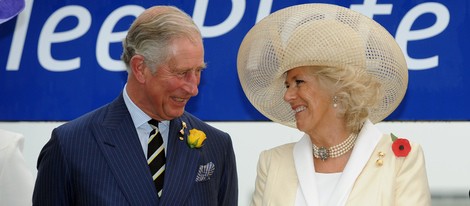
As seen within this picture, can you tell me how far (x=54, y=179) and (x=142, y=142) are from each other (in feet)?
1.12

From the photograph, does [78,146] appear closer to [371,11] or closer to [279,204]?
[279,204]

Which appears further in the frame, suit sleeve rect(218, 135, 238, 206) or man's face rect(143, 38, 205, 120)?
suit sleeve rect(218, 135, 238, 206)

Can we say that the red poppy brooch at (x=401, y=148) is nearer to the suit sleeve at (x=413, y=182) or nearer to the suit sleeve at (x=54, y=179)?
the suit sleeve at (x=413, y=182)

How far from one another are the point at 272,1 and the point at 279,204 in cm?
125

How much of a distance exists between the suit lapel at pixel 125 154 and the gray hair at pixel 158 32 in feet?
0.71

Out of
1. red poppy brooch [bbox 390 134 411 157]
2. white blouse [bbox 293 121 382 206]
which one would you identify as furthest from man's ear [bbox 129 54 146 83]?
red poppy brooch [bbox 390 134 411 157]

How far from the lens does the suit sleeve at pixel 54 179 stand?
4.53 metres

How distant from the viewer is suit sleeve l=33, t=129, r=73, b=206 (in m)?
4.53

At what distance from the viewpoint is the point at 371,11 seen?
5.56 m

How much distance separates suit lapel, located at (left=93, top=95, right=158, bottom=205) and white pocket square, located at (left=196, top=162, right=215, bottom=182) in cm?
20

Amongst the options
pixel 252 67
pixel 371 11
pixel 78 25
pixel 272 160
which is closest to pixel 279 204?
pixel 272 160

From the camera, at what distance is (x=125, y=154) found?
4.62m

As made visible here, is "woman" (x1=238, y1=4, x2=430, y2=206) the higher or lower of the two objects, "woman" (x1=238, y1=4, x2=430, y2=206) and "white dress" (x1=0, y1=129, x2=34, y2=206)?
the higher

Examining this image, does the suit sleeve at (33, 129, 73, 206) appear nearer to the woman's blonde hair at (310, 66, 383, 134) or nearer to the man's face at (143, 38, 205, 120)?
the man's face at (143, 38, 205, 120)
